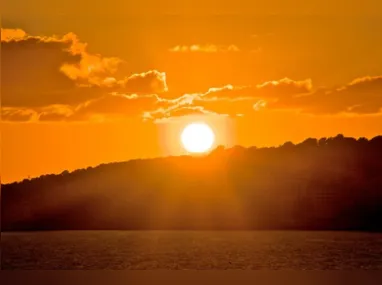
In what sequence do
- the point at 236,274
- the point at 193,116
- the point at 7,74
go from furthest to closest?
1. the point at 193,116
2. the point at 7,74
3. the point at 236,274

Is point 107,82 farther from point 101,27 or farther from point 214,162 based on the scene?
point 214,162

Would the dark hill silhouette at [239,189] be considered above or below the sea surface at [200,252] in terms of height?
above

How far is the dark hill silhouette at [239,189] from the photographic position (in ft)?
74.2

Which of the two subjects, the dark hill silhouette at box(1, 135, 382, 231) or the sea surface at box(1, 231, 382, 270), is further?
the sea surface at box(1, 231, 382, 270)

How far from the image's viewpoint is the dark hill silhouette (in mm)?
22625

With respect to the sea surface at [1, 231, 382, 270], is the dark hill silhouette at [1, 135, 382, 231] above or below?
above

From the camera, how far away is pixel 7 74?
14984 mm

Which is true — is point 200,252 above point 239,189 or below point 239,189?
below

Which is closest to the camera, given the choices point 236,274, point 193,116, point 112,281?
point 112,281

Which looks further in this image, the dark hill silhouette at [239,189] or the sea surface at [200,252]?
the sea surface at [200,252]

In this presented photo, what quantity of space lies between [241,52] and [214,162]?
7.70 meters

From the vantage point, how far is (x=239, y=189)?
95.6 ft

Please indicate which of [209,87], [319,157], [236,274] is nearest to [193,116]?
[209,87]

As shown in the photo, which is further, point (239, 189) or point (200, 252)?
point (200, 252)
